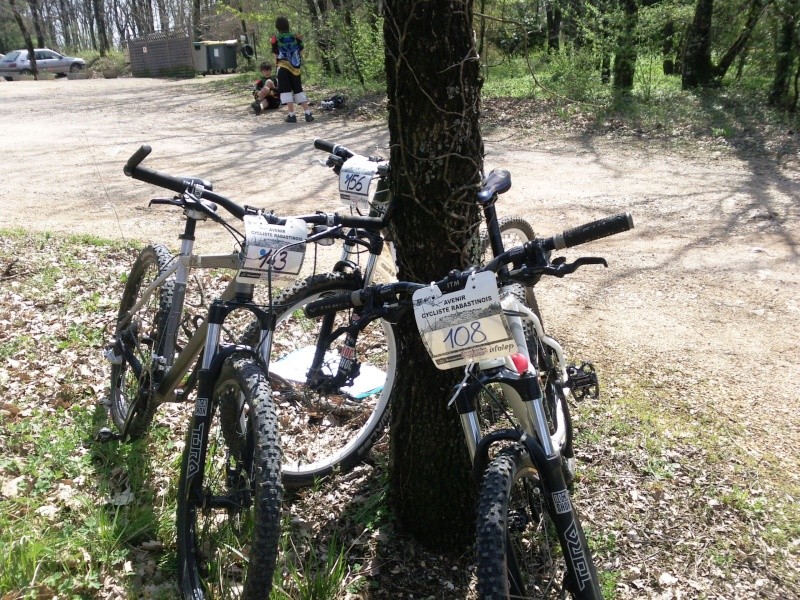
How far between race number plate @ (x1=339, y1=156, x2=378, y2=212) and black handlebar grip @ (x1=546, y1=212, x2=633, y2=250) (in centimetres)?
155

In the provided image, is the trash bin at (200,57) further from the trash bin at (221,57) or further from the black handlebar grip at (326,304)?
the black handlebar grip at (326,304)

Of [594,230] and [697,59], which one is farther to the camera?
[697,59]

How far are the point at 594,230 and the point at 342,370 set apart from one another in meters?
1.54

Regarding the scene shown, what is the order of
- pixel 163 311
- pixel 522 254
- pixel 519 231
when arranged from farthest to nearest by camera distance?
pixel 519 231, pixel 163 311, pixel 522 254

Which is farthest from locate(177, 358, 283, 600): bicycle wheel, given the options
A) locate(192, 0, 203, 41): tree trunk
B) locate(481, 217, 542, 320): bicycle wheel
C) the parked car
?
the parked car

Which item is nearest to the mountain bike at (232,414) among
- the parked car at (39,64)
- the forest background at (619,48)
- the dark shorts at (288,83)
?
the forest background at (619,48)

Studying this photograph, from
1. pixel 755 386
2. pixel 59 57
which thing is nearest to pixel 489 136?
pixel 755 386

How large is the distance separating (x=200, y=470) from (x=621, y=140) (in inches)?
390

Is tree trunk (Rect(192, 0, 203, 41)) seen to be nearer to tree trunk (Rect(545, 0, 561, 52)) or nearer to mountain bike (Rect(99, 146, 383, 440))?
tree trunk (Rect(545, 0, 561, 52))

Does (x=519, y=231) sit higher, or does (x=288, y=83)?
(x=288, y=83)

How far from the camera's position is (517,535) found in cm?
233

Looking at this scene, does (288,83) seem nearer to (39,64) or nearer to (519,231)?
(519,231)

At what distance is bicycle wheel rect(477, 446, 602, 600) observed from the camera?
186cm

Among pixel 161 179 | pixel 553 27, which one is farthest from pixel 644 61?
pixel 161 179
